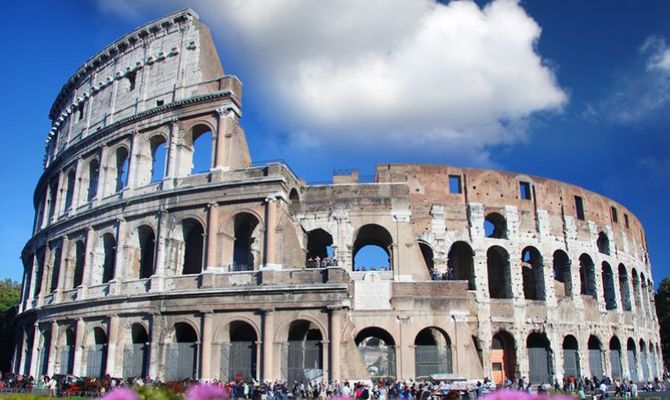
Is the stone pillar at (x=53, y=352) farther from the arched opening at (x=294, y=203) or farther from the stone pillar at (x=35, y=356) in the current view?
the arched opening at (x=294, y=203)

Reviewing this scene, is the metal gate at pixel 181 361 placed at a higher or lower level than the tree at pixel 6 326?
lower

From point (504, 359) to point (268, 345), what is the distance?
11.6 metres

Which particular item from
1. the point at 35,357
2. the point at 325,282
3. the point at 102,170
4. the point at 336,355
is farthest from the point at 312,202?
the point at 35,357

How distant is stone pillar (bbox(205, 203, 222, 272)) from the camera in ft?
71.8

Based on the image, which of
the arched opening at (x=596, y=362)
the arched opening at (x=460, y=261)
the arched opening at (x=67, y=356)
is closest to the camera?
the arched opening at (x=67, y=356)

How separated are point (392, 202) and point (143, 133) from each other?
11.3 m

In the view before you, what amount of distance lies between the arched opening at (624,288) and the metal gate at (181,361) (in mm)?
23375

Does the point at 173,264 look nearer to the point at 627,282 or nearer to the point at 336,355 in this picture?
the point at 336,355

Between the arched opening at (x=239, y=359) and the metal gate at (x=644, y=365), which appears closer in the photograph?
the arched opening at (x=239, y=359)

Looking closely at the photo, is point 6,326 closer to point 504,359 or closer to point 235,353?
point 235,353

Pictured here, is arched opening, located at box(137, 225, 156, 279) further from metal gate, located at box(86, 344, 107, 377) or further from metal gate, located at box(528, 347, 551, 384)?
metal gate, located at box(528, 347, 551, 384)

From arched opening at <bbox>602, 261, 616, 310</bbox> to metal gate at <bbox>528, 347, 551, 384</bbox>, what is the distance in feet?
22.5

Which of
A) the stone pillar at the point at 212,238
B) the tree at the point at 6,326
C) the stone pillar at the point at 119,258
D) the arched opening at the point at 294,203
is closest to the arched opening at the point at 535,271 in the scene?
the arched opening at the point at 294,203

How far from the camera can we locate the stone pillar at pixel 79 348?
23625 mm
